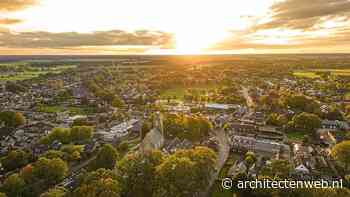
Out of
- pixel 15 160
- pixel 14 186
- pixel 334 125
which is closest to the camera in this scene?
pixel 14 186

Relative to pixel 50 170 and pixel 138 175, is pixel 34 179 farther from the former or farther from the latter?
pixel 138 175

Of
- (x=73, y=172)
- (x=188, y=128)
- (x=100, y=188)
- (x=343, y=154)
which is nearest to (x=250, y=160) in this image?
(x=343, y=154)

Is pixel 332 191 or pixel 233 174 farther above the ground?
pixel 332 191

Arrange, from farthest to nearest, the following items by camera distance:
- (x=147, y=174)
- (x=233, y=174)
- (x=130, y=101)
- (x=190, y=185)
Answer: (x=130, y=101), (x=233, y=174), (x=147, y=174), (x=190, y=185)

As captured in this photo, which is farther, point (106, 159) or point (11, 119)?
point (11, 119)

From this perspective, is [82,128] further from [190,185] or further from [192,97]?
[192,97]

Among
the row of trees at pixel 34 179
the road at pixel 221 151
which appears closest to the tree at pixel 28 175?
the row of trees at pixel 34 179

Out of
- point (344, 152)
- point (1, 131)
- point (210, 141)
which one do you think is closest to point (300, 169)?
point (344, 152)
